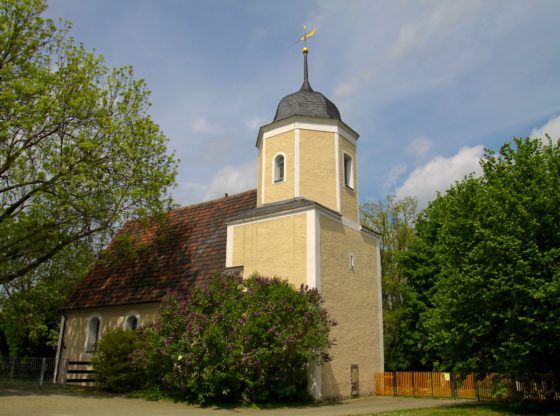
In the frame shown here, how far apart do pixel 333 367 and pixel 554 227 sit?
874 cm

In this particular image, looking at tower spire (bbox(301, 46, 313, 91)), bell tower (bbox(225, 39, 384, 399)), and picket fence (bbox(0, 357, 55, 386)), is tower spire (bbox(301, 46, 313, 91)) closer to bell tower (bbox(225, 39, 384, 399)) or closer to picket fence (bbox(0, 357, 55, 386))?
bell tower (bbox(225, 39, 384, 399))

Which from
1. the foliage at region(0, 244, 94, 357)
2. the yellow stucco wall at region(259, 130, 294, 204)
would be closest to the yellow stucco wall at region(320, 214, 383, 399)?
the yellow stucco wall at region(259, 130, 294, 204)

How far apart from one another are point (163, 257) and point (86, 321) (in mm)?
4973

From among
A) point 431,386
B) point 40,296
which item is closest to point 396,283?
point 431,386

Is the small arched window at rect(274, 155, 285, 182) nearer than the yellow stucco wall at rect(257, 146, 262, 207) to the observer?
Yes

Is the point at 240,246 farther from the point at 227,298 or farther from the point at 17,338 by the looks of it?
the point at 17,338

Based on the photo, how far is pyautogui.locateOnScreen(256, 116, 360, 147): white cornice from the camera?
21.0 meters

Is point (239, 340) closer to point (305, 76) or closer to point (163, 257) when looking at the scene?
point (163, 257)

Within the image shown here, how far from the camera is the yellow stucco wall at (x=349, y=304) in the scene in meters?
18.6

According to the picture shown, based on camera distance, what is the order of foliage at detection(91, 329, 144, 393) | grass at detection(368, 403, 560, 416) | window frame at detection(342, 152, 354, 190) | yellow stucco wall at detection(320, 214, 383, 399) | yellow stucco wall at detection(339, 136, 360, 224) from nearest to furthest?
grass at detection(368, 403, 560, 416)
yellow stucco wall at detection(320, 214, 383, 399)
foliage at detection(91, 329, 144, 393)
yellow stucco wall at detection(339, 136, 360, 224)
window frame at detection(342, 152, 354, 190)

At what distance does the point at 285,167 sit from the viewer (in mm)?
20922

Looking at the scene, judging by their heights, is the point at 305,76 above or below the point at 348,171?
above

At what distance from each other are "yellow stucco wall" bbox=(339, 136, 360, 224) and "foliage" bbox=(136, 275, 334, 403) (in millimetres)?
4935

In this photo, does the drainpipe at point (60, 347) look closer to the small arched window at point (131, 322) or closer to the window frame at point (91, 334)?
the window frame at point (91, 334)
